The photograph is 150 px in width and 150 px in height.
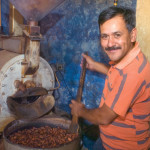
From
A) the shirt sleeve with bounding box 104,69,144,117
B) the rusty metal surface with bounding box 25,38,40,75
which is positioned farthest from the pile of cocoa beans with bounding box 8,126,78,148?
the shirt sleeve with bounding box 104,69,144,117

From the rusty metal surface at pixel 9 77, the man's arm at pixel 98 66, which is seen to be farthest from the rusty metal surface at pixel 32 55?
the man's arm at pixel 98 66

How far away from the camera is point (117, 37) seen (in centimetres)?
176

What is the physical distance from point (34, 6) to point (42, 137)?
1.77 meters

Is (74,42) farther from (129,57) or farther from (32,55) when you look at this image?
(129,57)

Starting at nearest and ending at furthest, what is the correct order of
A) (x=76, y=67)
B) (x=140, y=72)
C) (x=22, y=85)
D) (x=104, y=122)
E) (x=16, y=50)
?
(x=140, y=72)
(x=104, y=122)
(x=22, y=85)
(x=16, y=50)
(x=76, y=67)

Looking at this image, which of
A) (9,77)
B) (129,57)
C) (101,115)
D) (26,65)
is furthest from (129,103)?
(9,77)

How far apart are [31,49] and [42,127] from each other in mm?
1189

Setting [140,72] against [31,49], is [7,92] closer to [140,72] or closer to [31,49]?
[31,49]

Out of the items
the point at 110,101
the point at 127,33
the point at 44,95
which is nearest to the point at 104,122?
the point at 110,101

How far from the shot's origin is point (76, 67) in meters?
3.46

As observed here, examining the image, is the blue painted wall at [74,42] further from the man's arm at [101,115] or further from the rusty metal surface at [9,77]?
the man's arm at [101,115]

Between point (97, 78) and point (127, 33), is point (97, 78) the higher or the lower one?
the lower one

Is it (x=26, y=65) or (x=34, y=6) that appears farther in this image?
(x=26, y=65)

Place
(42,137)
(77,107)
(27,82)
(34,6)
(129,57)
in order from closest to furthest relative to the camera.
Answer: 1. (129,57)
2. (77,107)
3. (34,6)
4. (42,137)
5. (27,82)
